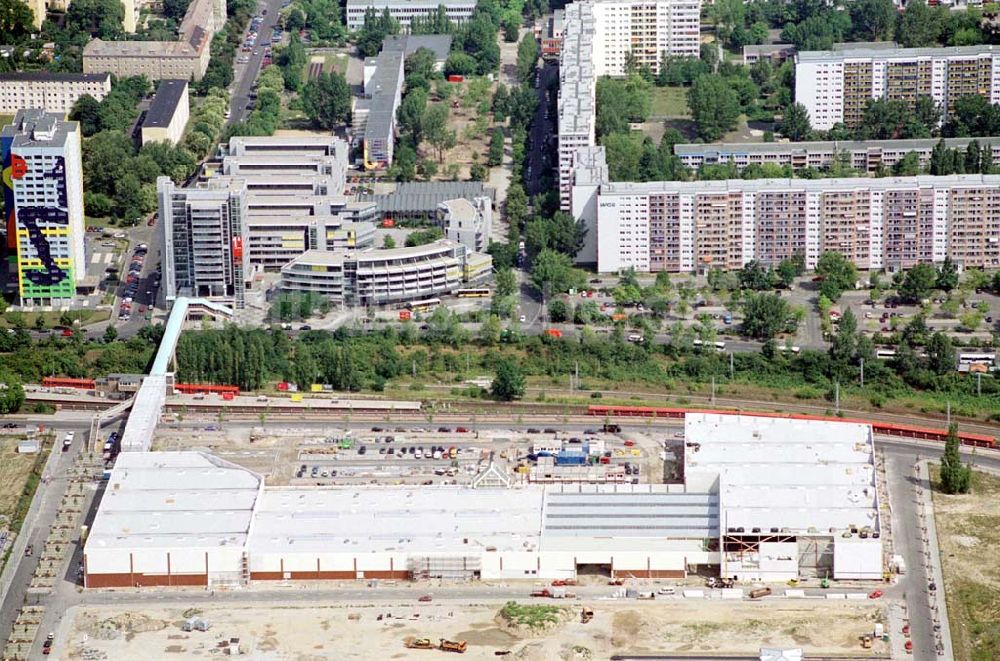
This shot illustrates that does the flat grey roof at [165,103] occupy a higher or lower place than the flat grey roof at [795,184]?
higher

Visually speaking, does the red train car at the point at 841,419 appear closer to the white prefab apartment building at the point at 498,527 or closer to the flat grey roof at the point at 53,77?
the white prefab apartment building at the point at 498,527

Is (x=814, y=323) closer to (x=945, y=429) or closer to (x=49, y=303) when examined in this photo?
(x=945, y=429)

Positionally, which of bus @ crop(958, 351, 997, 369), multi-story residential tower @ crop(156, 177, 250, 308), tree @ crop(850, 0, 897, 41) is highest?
tree @ crop(850, 0, 897, 41)

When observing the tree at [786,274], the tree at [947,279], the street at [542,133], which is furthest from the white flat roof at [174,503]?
the street at [542,133]

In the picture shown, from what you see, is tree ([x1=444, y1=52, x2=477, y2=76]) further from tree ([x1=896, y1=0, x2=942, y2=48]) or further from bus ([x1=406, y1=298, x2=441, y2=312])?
bus ([x1=406, y1=298, x2=441, y2=312])

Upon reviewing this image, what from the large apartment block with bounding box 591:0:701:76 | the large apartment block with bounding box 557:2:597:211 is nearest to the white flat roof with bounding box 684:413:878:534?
the large apartment block with bounding box 557:2:597:211

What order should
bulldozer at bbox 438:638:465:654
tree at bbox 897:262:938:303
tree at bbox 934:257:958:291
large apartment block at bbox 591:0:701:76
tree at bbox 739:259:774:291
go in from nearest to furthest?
bulldozer at bbox 438:638:465:654 → tree at bbox 897:262:938:303 → tree at bbox 934:257:958:291 → tree at bbox 739:259:774:291 → large apartment block at bbox 591:0:701:76
